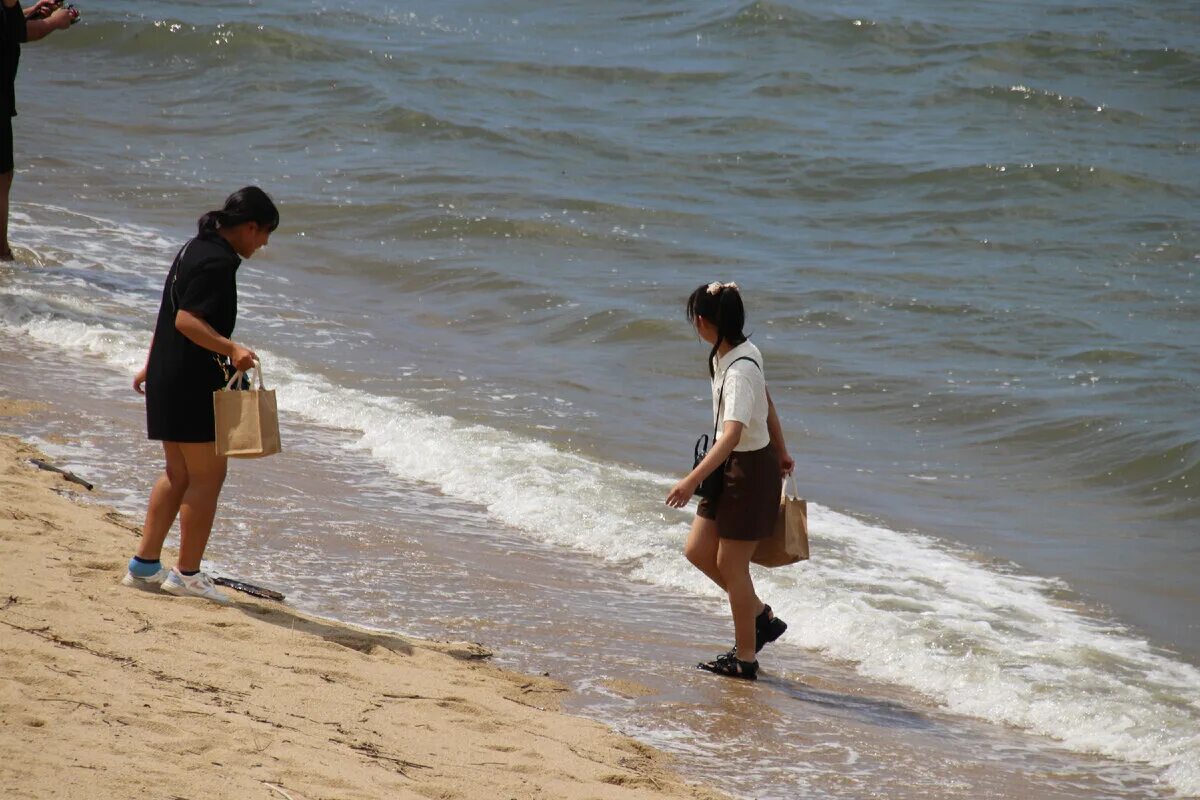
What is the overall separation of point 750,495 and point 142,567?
2387 mm

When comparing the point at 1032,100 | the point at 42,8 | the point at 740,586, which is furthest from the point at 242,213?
the point at 1032,100

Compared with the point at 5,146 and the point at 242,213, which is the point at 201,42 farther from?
the point at 242,213

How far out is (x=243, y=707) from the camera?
13.7 ft

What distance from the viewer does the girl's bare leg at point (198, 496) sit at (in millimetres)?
5238

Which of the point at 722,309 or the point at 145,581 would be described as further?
the point at 722,309

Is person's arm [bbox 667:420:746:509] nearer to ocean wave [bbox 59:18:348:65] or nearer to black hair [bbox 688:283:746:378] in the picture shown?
black hair [bbox 688:283:746:378]

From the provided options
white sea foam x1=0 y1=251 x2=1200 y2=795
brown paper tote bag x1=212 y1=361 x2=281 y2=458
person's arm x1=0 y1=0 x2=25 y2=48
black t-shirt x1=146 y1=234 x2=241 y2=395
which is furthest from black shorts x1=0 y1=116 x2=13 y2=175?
brown paper tote bag x1=212 y1=361 x2=281 y2=458

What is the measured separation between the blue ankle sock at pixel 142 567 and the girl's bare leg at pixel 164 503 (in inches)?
0.7

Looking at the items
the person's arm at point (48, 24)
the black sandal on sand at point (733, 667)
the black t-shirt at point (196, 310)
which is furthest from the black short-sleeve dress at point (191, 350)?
the person's arm at point (48, 24)

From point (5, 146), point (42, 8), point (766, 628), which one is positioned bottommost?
point (766, 628)

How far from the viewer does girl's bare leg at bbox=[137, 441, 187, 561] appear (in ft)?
17.3

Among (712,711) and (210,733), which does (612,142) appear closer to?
(712,711)

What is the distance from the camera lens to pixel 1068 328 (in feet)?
43.0

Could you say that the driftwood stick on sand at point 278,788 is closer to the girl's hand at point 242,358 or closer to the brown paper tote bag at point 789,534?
the girl's hand at point 242,358
